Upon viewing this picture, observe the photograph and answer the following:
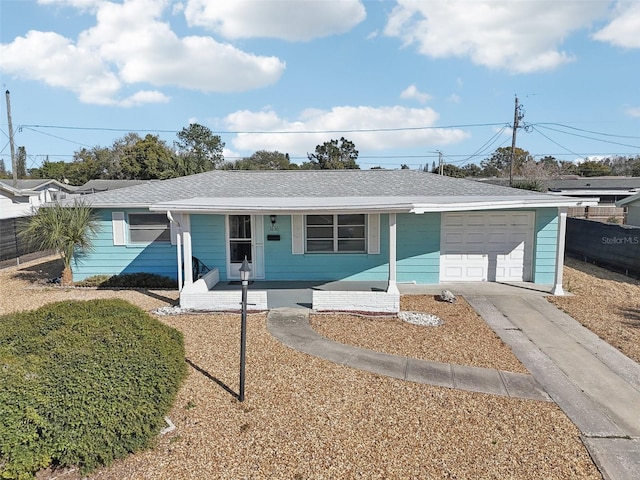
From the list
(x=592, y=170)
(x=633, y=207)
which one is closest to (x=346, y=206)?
(x=633, y=207)

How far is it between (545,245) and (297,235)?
23.0 ft

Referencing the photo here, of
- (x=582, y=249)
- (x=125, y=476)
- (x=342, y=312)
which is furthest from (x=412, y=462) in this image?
(x=582, y=249)

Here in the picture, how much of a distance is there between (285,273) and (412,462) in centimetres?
808

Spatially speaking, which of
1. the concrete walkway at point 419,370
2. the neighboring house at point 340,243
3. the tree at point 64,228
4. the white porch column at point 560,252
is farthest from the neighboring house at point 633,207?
the tree at point 64,228

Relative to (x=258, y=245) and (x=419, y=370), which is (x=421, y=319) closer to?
(x=419, y=370)

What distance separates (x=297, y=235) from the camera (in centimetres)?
1161

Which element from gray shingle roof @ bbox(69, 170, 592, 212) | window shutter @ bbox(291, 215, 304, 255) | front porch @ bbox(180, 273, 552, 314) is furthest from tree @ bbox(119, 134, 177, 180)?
front porch @ bbox(180, 273, 552, 314)

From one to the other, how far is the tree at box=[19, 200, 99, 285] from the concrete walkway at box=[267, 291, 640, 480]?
21.7 feet

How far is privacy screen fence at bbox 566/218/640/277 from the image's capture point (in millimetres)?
12992

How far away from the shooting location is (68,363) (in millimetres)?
4098

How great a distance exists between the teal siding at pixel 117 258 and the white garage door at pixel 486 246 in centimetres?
805

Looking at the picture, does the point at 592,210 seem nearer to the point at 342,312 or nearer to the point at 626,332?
the point at 626,332

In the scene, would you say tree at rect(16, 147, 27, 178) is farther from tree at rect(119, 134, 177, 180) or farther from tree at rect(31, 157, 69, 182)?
tree at rect(119, 134, 177, 180)

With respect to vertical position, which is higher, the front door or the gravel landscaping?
the front door
